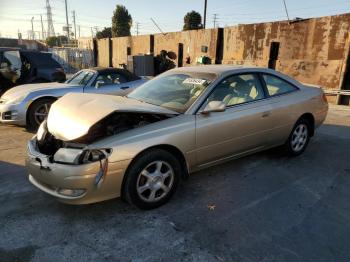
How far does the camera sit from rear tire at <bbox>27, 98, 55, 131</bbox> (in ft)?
21.7

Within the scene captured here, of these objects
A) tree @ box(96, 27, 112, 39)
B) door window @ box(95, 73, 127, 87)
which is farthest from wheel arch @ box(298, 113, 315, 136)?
tree @ box(96, 27, 112, 39)

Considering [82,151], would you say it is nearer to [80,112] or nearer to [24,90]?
[80,112]

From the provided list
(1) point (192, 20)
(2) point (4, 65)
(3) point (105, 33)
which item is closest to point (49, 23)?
(3) point (105, 33)

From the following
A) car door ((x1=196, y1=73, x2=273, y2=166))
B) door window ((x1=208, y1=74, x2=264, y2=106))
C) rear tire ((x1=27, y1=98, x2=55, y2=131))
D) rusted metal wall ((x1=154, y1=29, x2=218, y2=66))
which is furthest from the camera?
rusted metal wall ((x1=154, y1=29, x2=218, y2=66))

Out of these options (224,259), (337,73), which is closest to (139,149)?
(224,259)

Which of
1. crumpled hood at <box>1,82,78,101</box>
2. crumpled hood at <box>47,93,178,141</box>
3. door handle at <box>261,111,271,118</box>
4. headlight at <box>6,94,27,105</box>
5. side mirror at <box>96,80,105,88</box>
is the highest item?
crumpled hood at <box>47,93,178,141</box>

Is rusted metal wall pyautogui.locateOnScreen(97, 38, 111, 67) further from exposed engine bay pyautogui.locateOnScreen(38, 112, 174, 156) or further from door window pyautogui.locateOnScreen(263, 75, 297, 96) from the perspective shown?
exposed engine bay pyautogui.locateOnScreen(38, 112, 174, 156)

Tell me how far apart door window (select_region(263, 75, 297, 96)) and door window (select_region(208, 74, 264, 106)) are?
0.61ft

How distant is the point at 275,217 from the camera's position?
3303 mm

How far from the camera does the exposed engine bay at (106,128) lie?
3.22m

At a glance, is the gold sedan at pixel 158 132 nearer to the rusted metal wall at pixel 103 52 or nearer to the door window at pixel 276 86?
the door window at pixel 276 86

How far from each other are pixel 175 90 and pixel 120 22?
53613 millimetres

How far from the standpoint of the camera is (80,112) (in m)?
3.47

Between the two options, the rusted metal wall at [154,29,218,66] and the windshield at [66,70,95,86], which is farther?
the rusted metal wall at [154,29,218,66]
